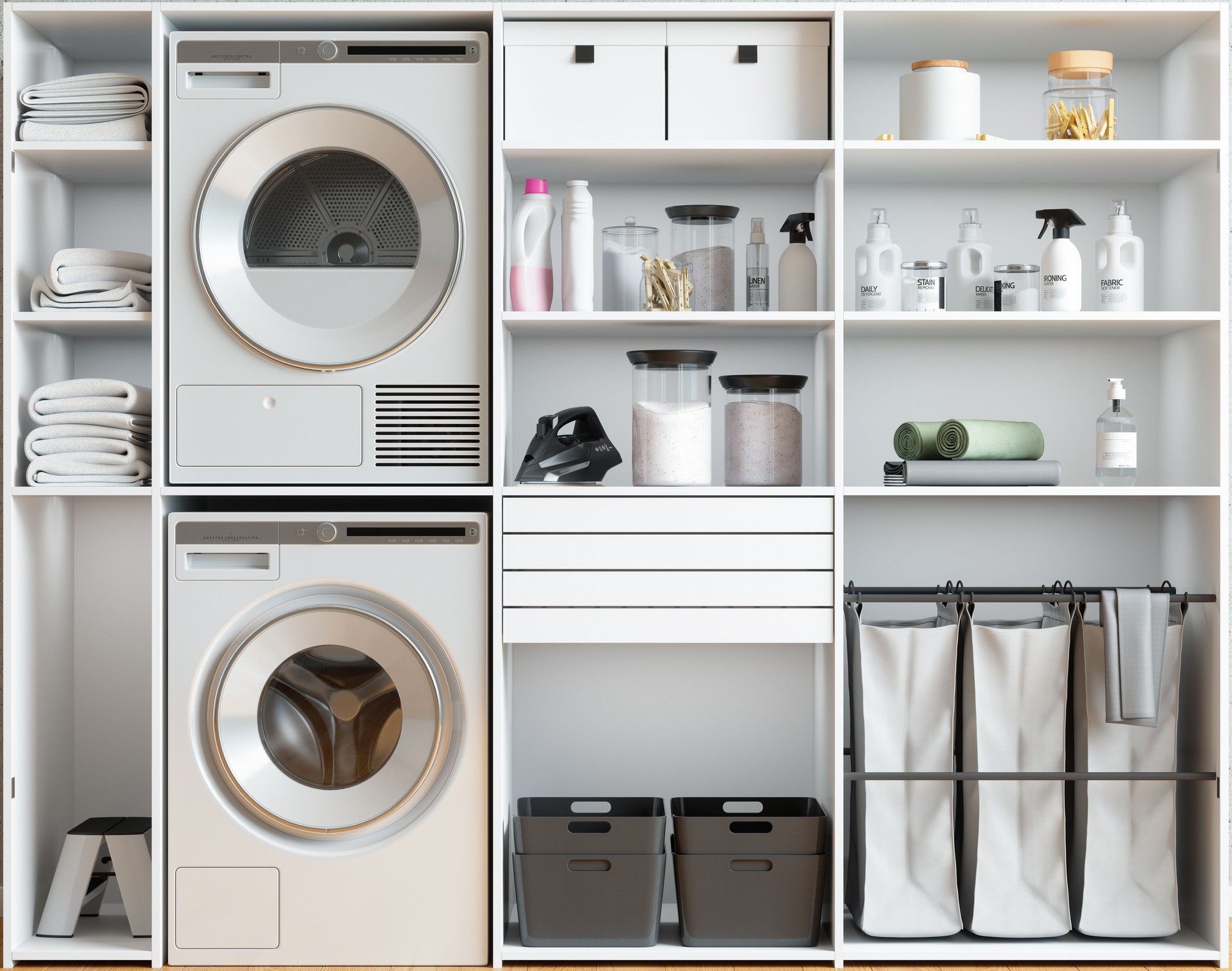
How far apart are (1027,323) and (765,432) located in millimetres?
628

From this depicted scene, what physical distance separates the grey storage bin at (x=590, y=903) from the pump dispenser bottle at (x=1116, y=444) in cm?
130

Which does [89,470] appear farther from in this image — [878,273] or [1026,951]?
[1026,951]

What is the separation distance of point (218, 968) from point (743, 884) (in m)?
1.12

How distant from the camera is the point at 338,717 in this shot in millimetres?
2174

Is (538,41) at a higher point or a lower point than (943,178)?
higher

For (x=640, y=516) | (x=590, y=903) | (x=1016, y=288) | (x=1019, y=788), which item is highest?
(x=1016, y=288)

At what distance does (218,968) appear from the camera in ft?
7.01

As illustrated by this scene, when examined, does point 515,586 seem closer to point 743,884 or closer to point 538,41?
point 743,884

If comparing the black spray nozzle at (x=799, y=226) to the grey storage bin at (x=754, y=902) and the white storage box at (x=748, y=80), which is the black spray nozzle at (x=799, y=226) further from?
the grey storage bin at (x=754, y=902)

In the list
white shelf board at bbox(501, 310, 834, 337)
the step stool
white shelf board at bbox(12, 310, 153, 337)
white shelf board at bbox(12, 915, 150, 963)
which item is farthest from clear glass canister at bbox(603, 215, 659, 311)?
white shelf board at bbox(12, 915, 150, 963)

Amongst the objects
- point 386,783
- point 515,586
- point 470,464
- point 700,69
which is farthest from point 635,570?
point 700,69

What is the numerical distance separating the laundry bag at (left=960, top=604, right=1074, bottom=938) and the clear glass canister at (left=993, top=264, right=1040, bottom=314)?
0.73 metres

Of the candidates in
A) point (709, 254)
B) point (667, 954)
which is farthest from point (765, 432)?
point (667, 954)

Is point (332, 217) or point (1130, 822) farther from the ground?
point (332, 217)
